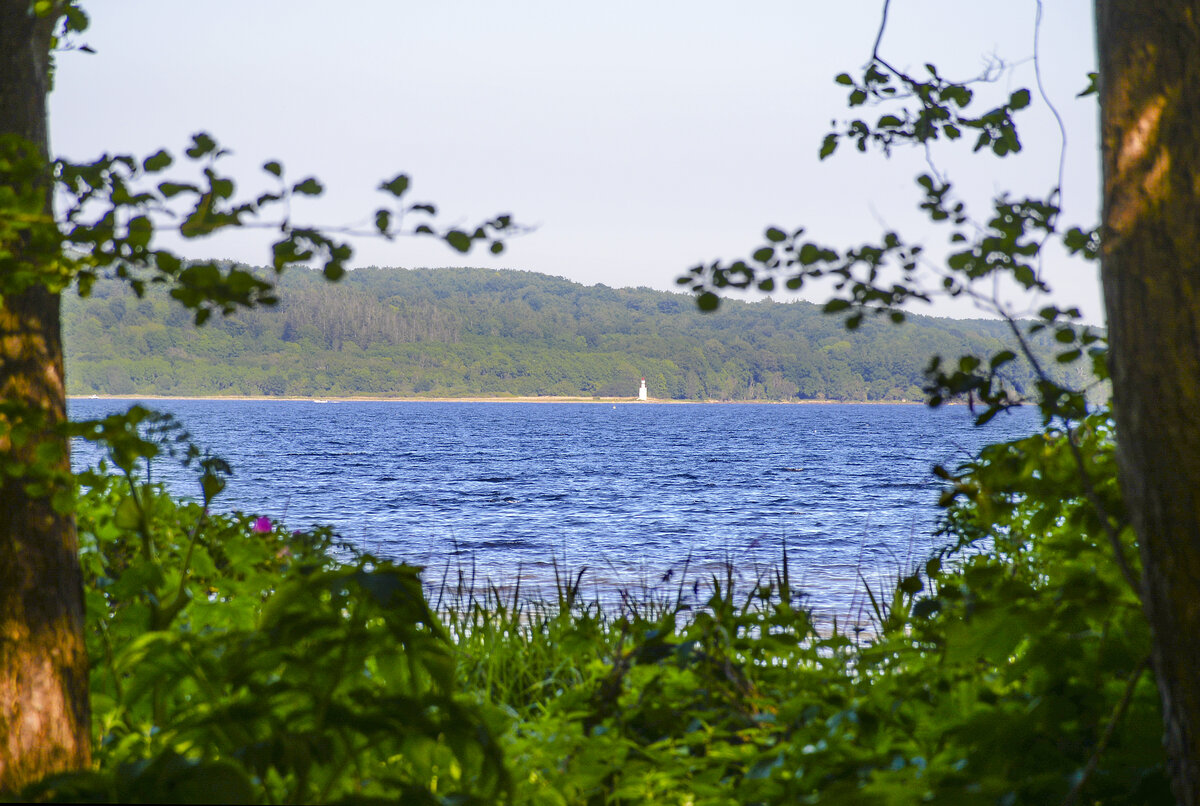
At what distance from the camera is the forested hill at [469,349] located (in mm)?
134125

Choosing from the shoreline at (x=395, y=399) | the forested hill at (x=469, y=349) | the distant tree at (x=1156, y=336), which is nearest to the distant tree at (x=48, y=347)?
the distant tree at (x=1156, y=336)

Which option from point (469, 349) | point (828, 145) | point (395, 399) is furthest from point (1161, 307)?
point (469, 349)

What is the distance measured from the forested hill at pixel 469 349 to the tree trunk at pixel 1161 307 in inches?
4925

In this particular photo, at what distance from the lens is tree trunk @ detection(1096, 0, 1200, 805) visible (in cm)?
122

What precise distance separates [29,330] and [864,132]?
1.86m

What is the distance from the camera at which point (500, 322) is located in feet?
525

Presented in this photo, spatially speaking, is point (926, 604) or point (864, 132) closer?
point (926, 604)

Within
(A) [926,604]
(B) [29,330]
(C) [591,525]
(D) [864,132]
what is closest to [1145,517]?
(A) [926,604]

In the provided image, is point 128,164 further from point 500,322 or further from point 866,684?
point 500,322

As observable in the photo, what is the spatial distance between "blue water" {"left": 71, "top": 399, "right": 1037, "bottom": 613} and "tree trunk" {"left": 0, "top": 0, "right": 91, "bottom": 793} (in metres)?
1.72

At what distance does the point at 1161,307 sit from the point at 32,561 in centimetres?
202

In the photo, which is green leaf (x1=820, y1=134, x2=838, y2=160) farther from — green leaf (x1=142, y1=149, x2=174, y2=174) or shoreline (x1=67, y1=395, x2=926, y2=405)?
shoreline (x1=67, y1=395, x2=926, y2=405)

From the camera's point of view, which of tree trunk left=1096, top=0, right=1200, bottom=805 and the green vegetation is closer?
the green vegetation

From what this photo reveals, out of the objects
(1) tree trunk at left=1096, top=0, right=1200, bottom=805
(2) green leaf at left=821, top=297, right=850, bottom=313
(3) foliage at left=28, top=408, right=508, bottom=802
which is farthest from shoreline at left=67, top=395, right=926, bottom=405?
(1) tree trunk at left=1096, top=0, right=1200, bottom=805
